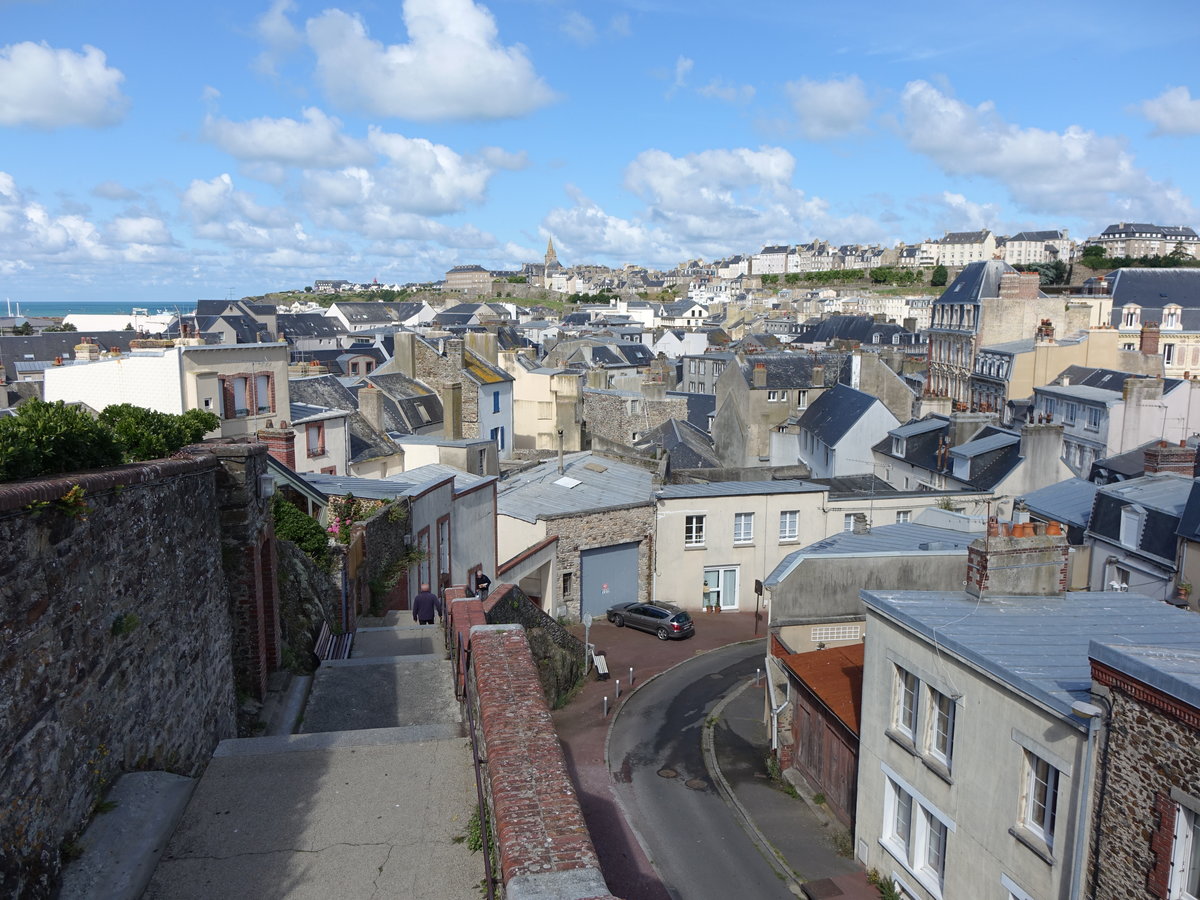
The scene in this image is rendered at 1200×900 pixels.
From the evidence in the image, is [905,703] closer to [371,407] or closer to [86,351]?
[371,407]

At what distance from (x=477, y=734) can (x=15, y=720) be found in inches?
138

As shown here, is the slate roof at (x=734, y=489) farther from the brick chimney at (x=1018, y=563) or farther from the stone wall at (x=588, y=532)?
the brick chimney at (x=1018, y=563)

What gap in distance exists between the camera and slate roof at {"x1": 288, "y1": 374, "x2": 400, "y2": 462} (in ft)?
102

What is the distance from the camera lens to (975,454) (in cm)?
3322

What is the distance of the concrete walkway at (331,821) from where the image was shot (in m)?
6.36

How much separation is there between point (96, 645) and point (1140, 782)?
10.3 meters

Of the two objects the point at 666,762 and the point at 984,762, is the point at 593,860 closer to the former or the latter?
the point at 984,762

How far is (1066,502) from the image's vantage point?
2684 cm

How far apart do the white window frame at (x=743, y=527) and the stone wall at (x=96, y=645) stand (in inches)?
953

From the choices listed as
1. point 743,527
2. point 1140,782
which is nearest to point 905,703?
point 1140,782

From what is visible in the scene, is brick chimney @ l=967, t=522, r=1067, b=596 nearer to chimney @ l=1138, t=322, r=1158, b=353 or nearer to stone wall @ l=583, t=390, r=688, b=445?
chimney @ l=1138, t=322, r=1158, b=353

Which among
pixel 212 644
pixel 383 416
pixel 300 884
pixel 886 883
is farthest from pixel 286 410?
pixel 300 884

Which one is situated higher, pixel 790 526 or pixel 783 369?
pixel 783 369

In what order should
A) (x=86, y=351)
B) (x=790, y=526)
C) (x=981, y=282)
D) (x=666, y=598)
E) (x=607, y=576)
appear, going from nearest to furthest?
(x=86, y=351) < (x=607, y=576) < (x=666, y=598) < (x=790, y=526) < (x=981, y=282)
